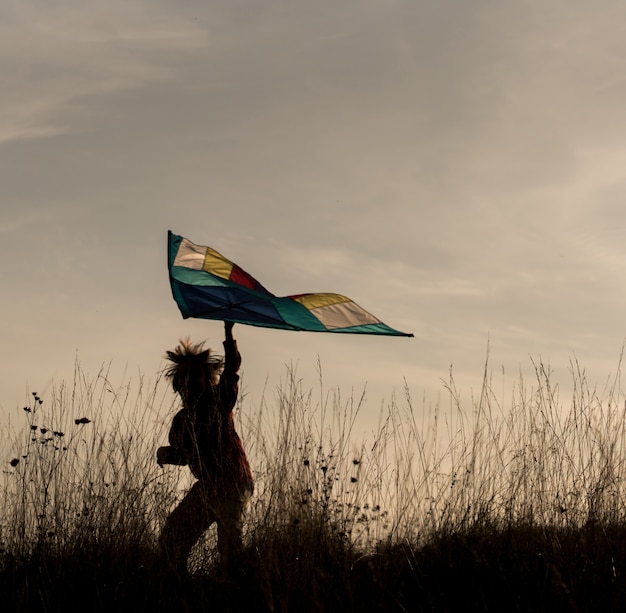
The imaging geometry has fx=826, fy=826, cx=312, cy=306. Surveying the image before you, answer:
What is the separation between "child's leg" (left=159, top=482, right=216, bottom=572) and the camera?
4.30m

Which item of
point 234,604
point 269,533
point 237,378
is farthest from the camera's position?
point 237,378

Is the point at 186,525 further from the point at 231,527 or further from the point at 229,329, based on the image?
the point at 229,329

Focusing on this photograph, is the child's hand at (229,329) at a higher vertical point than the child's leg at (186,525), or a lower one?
higher

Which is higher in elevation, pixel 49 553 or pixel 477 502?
pixel 477 502

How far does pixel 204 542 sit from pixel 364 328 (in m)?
1.61

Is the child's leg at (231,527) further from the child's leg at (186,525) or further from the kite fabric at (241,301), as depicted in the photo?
the kite fabric at (241,301)

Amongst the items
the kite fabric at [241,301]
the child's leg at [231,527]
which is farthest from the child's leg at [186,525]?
the kite fabric at [241,301]

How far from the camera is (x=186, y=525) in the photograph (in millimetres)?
4430

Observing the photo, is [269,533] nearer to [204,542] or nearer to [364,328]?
[204,542]

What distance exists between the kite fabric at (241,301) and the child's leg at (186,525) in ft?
3.27

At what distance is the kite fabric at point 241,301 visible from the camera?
477cm

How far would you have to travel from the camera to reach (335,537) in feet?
14.5

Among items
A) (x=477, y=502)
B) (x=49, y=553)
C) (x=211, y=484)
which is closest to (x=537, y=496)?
(x=477, y=502)

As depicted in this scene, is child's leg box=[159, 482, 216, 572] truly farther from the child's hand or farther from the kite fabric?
the kite fabric
